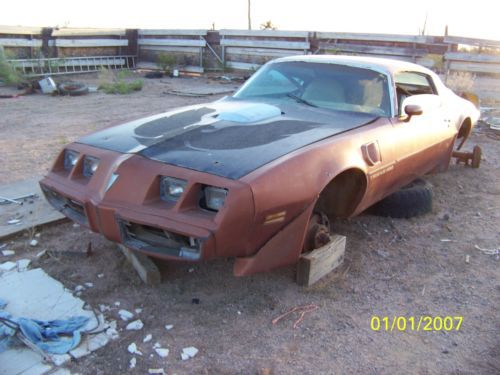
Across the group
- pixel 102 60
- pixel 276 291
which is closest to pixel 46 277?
pixel 276 291

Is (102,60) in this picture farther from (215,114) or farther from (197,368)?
(197,368)

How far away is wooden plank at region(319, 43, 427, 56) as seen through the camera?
13.1 m

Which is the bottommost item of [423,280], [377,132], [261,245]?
[423,280]

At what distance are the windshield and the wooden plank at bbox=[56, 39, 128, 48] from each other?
14.4m

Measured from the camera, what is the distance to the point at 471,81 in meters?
10.8

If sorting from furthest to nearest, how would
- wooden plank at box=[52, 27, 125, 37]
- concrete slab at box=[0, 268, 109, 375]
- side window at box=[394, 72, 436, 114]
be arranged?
1. wooden plank at box=[52, 27, 125, 37]
2. side window at box=[394, 72, 436, 114]
3. concrete slab at box=[0, 268, 109, 375]

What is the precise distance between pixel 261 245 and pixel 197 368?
29.2 inches

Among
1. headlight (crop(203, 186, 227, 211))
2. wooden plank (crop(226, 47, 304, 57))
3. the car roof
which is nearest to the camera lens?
headlight (crop(203, 186, 227, 211))

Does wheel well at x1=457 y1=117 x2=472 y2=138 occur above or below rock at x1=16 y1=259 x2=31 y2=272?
above

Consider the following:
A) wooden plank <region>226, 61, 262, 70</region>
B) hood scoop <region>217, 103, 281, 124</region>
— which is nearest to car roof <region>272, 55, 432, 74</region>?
hood scoop <region>217, 103, 281, 124</region>

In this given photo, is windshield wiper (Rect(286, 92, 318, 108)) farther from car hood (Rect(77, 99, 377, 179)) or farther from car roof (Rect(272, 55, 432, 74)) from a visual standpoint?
car roof (Rect(272, 55, 432, 74))

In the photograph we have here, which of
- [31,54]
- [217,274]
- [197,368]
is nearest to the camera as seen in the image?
[197,368]

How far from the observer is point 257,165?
2559mm

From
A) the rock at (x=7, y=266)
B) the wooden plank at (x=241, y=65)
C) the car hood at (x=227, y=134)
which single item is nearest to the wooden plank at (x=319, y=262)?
the car hood at (x=227, y=134)
